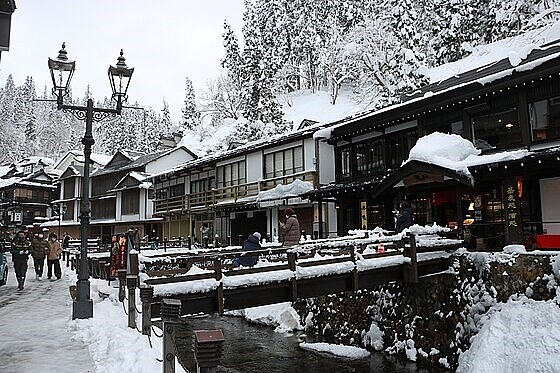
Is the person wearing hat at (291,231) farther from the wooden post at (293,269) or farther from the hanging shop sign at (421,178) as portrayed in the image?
the hanging shop sign at (421,178)

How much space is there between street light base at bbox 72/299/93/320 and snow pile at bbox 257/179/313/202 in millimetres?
15107

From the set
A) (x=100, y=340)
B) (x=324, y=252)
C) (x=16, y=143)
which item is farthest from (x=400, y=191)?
(x=16, y=143)

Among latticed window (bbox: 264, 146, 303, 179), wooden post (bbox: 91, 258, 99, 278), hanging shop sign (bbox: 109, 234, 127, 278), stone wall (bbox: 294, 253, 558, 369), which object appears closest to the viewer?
stone wall (bbox: 294, 253, 558, 369)

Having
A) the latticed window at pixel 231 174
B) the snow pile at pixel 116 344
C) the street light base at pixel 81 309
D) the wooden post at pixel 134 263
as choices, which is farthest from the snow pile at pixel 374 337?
the latticed window at pixel 231 174

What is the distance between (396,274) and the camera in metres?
15.0

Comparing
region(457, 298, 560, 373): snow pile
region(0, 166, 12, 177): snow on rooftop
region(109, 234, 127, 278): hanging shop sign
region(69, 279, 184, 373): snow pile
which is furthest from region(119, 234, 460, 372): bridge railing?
region(0, 166, 12, 177): snow on rooftop

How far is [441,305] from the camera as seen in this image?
49.2ft

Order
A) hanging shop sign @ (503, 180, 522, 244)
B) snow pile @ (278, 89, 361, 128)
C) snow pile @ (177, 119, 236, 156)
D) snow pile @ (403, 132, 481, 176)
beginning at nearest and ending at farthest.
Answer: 1. hanging shop sign @ (503, 180, 522, 244)
2. snow pile @ (403, 132, 481, 176)
3. snow pile @ (177, 119, 236, 156)
4. snow pile @ (278, 89, 361, 128)

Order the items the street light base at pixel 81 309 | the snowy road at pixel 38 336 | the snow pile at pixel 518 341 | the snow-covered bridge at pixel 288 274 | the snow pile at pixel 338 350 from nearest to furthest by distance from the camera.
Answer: the snowy road at pixel 38 336 < the snow-covered bridge at pixel 288 274 < the snow pile at pixel 518 341 < the street light base at pixel 81 309 < the snow pile at pixel 338 350

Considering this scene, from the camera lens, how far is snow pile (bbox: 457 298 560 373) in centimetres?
1118

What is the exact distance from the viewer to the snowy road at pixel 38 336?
785cm

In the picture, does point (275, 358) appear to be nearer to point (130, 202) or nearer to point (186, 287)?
point (186, 287)

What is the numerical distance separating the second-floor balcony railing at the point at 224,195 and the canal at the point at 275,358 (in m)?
10.3

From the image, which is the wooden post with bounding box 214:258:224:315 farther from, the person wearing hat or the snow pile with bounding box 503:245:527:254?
the snow pile with bounding box 503:245:527:254
